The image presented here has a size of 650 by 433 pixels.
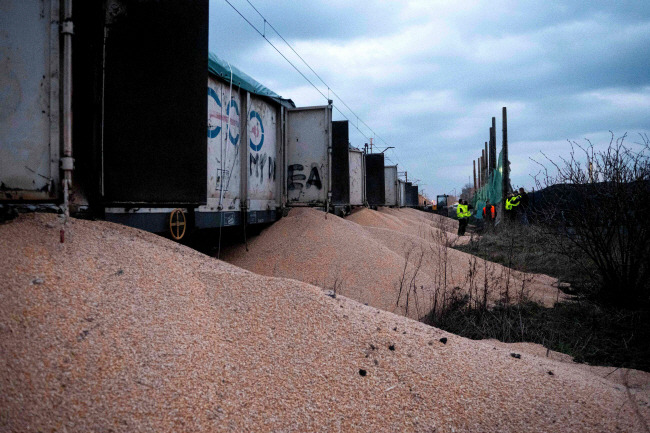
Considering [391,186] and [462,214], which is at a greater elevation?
[391,186]

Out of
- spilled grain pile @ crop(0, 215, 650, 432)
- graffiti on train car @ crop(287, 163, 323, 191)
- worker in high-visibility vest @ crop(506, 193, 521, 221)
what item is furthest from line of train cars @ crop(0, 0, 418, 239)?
worker in high-visibility vest @ crop(506, 193, 521, 221)

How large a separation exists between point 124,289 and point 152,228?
6.37 feet

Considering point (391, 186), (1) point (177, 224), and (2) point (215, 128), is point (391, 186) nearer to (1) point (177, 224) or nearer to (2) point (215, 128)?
(2) point (215, 128)

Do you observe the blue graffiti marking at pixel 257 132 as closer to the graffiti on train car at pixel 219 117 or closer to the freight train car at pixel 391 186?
the graffiti on train car at pixel 219 117

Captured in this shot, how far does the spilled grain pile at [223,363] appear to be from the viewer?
1976 mm

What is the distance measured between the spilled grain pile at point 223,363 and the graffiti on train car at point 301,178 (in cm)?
583

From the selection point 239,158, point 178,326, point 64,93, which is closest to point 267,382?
point 178,326

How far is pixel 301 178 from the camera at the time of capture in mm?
8938

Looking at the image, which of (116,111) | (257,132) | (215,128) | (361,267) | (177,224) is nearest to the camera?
(116,111)

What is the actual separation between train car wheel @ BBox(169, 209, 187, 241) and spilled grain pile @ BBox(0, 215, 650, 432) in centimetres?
161

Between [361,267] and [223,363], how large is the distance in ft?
15.1

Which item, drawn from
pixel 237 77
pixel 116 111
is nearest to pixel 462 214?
pixel 237 77

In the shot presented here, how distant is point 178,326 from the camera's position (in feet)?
8.25

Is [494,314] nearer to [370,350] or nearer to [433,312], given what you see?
[433,312]
